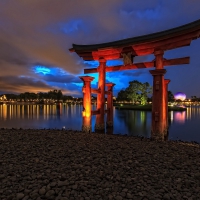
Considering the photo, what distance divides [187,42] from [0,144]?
32.1 feet

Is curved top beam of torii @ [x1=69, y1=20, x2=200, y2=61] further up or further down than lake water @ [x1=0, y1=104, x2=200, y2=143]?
further up

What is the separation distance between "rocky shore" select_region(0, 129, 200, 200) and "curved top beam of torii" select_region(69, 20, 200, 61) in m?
5.58

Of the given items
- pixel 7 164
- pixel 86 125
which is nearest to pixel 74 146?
pixel 7 164

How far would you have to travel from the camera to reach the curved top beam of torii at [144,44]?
7770 mm

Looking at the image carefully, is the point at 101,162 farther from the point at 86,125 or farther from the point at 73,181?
the point at 86,125

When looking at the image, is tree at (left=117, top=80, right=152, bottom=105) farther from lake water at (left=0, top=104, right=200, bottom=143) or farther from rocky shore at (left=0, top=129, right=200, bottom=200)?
rocky shore at (left=0, top=129, right=200, bottom=200)

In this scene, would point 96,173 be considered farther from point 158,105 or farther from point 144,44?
point 144,44

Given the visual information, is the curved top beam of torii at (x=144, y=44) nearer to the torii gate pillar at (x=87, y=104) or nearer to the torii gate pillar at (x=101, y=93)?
the torii gate pillar at (x=101, y=93)

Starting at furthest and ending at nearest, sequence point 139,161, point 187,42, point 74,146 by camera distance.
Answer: point 187,42 < point 74,146 < point 139,161

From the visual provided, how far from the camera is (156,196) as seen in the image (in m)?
2.95

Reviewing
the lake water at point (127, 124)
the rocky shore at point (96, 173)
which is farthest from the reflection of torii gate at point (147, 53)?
the lake water at point (127, 124)

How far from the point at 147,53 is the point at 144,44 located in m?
0.91

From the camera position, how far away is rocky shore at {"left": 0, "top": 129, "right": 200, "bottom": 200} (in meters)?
3.02

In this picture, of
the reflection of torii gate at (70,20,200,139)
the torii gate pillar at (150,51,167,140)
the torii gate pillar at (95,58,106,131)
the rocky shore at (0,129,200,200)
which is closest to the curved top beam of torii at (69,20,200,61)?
the reflection of torii gate at (70,20,200,139)
